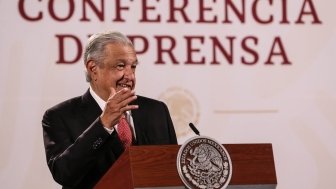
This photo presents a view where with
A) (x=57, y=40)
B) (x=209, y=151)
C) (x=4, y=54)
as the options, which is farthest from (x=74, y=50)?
(x=209, y=151)

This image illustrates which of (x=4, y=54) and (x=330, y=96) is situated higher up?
(x=4, y=54)

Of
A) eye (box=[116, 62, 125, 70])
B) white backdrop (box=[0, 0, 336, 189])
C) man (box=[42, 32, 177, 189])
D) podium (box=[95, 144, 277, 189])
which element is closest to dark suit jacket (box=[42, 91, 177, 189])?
man (box=[42, 32, 177, 189])

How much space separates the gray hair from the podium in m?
Answer: 0.55

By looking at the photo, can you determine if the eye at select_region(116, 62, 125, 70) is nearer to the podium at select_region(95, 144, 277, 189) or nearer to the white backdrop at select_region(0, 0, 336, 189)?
the podium at select_region(95, 144, 277, 189)

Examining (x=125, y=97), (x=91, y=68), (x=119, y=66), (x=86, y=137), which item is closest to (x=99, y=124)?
(x=86, y=137)

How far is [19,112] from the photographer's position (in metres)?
3.78

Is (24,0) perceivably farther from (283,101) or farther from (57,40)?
(283,101)

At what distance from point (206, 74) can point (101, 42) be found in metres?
1.39

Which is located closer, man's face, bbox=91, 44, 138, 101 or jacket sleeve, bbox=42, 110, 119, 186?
jacket sleeve, bbox=42, 110, 119, 186

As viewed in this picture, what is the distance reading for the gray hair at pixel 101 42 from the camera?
272cm

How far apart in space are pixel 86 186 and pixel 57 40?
1.36 m

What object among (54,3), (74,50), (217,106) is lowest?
(217,106)

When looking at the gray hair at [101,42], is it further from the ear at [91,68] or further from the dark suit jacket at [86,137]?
the dark suit jacket at [86,137]

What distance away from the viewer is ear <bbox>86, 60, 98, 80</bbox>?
281 cm
